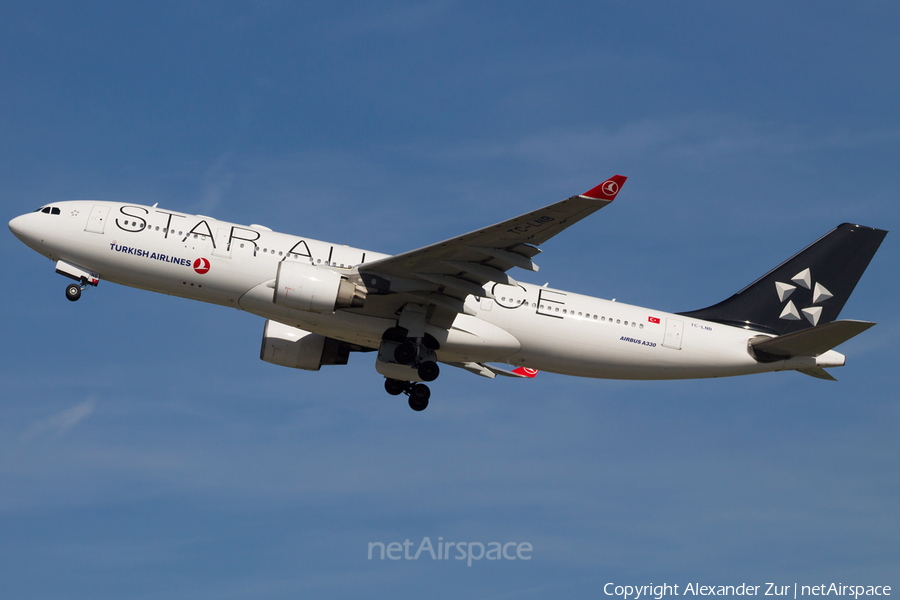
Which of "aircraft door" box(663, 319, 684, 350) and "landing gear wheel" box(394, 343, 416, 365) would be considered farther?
"aircraft door" box(663, 319, 684, 350)

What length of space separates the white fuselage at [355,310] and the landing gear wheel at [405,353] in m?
0.89

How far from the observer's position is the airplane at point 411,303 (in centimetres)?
2659

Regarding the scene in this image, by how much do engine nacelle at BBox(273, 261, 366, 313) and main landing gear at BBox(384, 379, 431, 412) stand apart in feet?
19.8

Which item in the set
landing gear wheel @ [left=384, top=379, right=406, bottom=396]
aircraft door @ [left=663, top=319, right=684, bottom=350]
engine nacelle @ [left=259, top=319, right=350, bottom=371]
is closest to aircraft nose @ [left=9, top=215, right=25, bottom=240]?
engine nacelle @ [left=259, top=319, right=350, bottom=371]

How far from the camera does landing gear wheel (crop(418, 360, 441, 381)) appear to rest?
1137 inches

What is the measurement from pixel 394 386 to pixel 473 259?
7.90 metres

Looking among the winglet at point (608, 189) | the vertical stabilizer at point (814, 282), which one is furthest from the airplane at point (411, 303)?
the winglet at point (608, 189)

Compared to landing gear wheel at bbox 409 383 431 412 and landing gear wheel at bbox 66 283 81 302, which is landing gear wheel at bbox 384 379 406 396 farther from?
landing gear wheel at bbox 66 283 81 302

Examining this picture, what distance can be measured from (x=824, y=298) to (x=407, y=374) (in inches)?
643

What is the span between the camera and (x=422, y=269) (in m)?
27.2

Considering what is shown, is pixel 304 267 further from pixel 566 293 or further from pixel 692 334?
pixel 692 334

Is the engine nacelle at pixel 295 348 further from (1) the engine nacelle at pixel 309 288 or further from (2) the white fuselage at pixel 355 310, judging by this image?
(1) the engine nacelle at pixel 309 288

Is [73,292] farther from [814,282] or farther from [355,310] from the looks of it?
[814,282]

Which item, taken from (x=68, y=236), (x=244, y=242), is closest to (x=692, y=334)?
(x=244, y=242)
